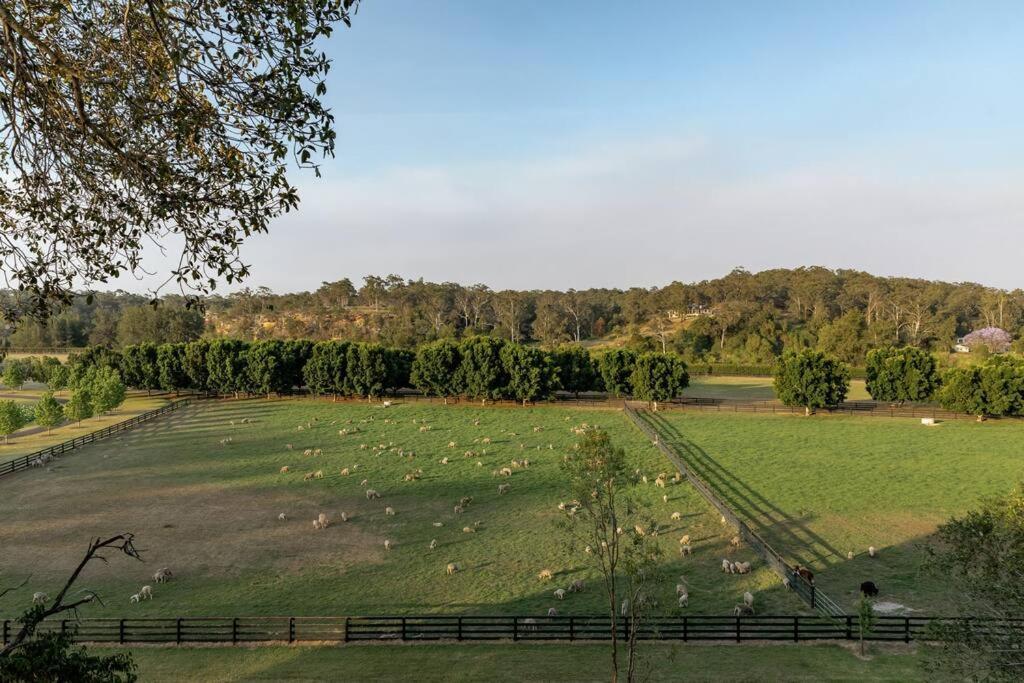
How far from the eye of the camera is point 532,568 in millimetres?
25828

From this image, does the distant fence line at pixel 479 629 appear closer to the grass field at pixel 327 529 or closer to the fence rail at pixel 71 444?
the grass field at pixel 327 529

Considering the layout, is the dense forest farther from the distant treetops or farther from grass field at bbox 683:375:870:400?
the distant treetops

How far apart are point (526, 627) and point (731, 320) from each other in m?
107

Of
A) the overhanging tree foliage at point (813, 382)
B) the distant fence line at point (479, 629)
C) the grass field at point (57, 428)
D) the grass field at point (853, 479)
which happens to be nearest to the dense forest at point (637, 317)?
the grass field at point (57, 428)

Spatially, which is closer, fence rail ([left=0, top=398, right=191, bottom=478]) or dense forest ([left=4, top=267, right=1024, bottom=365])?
fence rail ([left=0, top=398, right=191, bottom=478])

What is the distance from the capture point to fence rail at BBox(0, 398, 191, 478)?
143 ft

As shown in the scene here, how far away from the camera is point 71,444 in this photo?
5034cm

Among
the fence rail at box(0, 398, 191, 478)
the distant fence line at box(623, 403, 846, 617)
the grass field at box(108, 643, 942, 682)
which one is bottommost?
the grass field at box(108, 643, 942, 682)

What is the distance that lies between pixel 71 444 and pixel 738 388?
247 feet

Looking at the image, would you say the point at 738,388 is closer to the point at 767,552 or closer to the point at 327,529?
the point at 767,552

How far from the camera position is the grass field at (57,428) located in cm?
5318

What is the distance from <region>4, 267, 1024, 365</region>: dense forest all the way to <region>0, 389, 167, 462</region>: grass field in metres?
30.9

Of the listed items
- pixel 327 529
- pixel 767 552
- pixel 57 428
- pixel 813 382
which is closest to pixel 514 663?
pixel 767 552

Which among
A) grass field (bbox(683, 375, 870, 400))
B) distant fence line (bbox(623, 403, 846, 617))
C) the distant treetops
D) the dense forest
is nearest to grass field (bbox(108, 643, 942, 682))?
distant fence line (bbox(623, 403, 846, 617))
